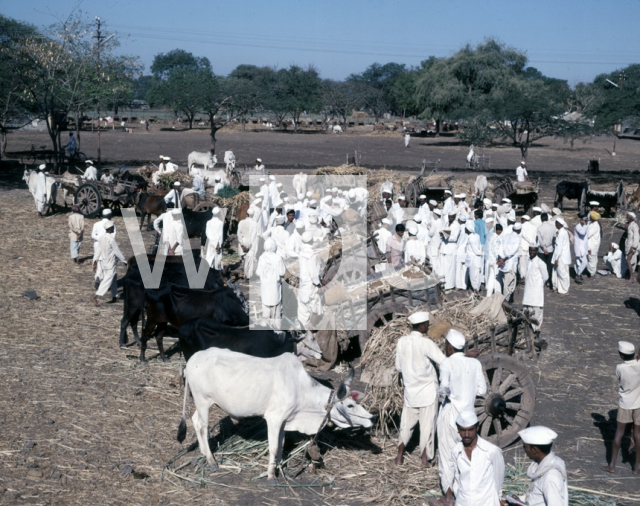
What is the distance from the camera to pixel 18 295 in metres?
12.6

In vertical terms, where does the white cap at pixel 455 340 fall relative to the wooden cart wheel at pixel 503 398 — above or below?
above

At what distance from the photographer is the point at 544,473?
4422 millimetres

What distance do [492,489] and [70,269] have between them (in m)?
12.0

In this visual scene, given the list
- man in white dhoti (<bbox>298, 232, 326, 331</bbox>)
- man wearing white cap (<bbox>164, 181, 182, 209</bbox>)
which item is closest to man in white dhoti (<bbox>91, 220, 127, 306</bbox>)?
man in white dhoti (<bbox>298, 232, 326, 331</bbox>)

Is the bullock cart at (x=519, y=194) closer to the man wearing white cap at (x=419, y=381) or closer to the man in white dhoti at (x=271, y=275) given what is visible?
the man in white dhoti at (x=271, y=275)

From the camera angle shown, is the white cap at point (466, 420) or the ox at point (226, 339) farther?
the ox at point (226, 339)

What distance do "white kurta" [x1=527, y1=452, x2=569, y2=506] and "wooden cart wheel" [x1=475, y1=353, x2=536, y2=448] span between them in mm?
2596

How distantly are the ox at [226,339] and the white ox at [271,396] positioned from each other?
4.16ft

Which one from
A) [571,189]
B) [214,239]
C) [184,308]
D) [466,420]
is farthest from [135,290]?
[571,189]

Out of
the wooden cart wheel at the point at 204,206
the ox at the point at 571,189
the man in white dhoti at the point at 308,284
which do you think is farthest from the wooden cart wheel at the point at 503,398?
the ox at the point at 571,189

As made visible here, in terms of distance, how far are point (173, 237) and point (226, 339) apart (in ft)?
17.0

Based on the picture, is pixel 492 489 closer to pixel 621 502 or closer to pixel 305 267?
pixel 621 502

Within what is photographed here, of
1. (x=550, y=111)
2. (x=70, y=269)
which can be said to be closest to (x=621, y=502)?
(x=70, y=269)

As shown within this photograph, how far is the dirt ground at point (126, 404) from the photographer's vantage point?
254 inches
